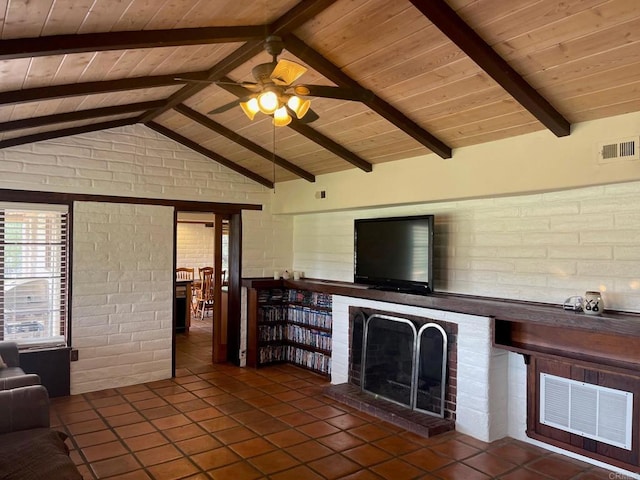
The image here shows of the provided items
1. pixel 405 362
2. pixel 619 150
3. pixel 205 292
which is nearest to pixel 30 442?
pixel 405 362

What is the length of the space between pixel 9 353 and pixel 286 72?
10.9 feet

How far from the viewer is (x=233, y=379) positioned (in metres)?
5.37

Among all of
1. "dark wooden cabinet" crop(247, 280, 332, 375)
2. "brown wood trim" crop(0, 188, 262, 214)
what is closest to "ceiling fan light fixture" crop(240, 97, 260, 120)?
"brown wood trim" crop(0, 188, 262, 214)

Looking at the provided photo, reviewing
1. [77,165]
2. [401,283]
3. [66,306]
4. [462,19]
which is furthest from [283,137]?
[66,306]

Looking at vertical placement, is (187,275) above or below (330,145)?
below

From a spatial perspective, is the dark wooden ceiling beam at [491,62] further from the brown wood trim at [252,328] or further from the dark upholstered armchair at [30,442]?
the brown wood trim at [252,328]

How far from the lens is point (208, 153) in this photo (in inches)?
225

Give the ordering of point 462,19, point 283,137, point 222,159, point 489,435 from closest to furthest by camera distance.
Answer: point 462,19 < point 489,435 < point 283,137 < point 222,159

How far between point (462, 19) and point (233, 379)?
4.35 metres

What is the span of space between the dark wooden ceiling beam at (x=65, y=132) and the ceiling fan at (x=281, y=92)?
9.70 feet

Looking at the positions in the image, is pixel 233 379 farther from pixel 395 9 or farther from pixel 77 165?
pixel 395 9

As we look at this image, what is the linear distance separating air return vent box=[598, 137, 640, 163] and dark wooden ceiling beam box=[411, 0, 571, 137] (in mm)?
273

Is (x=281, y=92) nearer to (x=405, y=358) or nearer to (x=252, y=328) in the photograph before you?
(x=405, y=358)

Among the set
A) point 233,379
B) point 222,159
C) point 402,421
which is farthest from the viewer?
point 222,159
